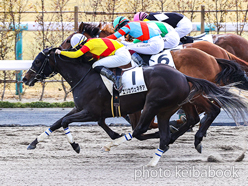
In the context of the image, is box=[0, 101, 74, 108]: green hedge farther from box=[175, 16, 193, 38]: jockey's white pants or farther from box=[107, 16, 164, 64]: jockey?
box=[107, 16, 164, 64]: jockey

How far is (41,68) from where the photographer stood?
18.7 ft

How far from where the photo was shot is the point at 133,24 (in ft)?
19.9

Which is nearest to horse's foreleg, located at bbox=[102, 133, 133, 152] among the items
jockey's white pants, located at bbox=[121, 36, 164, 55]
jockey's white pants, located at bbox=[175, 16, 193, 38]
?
jockey's white pants, located at bbox=[121, 36, 164, 55]

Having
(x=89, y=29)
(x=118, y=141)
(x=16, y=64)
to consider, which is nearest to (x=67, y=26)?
(x=16, y=64)

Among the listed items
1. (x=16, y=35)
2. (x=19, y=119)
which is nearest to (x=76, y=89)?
(x=19, y=119)

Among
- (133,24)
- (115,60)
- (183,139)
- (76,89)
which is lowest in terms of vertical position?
(183,139)

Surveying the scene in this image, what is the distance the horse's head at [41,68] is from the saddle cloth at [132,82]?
3.14 feet

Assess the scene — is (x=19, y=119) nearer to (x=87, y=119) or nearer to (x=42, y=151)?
(x=42, y=151)

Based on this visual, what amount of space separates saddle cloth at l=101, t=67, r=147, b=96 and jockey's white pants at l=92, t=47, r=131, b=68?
0.23 meters

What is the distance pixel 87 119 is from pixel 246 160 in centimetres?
207

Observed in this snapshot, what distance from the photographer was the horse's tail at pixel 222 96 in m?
5.15

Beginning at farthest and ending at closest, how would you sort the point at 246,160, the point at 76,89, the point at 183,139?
1. the point at 183,139
2. the point at 76,89
3. the point at 246,160

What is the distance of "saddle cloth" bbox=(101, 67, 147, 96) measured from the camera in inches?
200

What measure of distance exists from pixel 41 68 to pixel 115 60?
1075 mm
